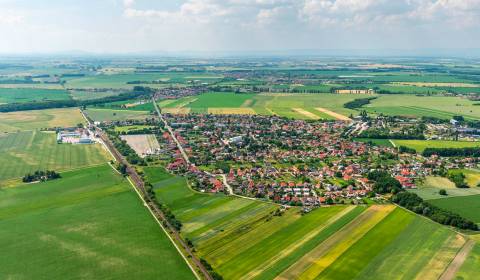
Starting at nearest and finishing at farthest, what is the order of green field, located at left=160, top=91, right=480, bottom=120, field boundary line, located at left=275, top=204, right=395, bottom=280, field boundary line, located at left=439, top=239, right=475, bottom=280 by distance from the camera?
1. field boundary line, located at left=439, top=239, right=475, bottom=280
2. field boundary line, located at left=275, top=204, right=395, bottom=280
3. green field, located at left=160, top=91, right=480, bottom=120

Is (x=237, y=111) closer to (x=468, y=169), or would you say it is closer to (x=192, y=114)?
(x=192, y=114)

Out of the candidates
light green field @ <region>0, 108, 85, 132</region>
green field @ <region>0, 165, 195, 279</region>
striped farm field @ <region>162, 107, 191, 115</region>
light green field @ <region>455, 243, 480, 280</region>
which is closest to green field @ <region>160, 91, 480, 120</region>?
striped farm field @ <region>162, 107, 191, 115</region>

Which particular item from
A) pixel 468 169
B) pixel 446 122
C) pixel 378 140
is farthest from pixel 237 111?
pixel 468 169

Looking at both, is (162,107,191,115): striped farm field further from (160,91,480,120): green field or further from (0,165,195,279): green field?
(0,165,195,279): green field

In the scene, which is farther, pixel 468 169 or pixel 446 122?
pixel 446 122

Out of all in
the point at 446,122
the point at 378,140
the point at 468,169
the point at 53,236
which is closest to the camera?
the point at 53,236

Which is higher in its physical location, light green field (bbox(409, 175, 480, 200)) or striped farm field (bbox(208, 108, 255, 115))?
striped farm field (bbox(208, 108, 255, 115))

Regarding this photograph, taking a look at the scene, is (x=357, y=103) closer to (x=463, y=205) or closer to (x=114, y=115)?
(x=114, y=115)
